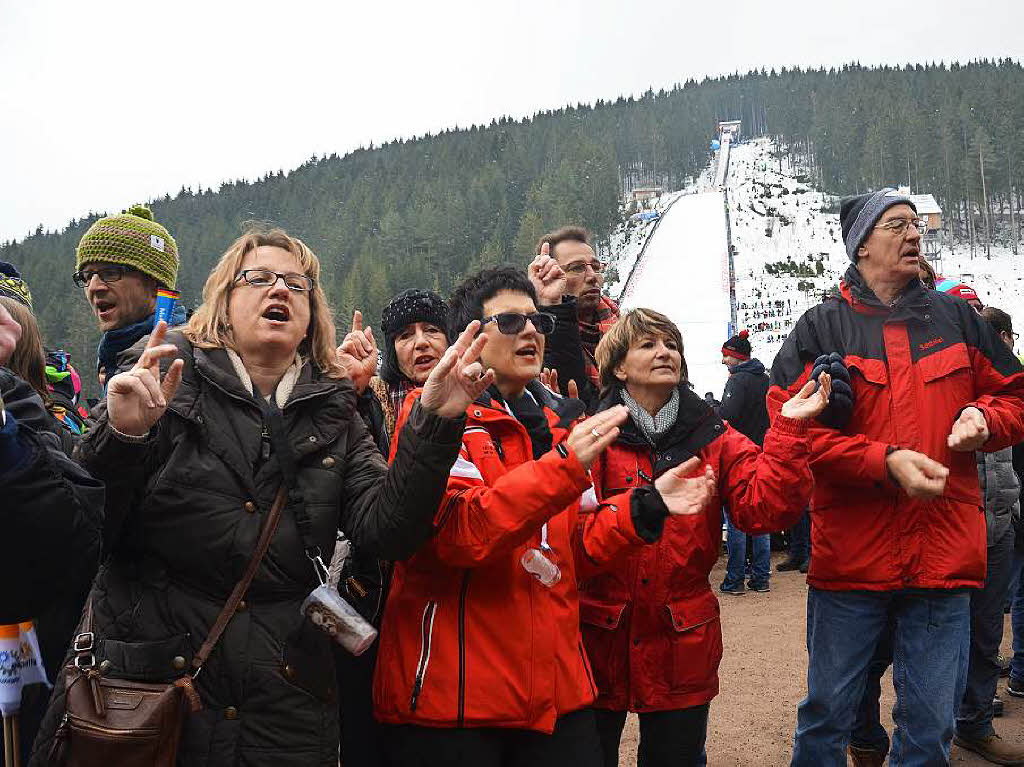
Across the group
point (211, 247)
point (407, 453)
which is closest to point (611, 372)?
point (407, 453)

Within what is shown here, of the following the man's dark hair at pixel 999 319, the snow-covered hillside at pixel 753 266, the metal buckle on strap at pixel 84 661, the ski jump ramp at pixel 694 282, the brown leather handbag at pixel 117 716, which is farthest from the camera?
Answer: the snow-covered hillside at pixel 753 266

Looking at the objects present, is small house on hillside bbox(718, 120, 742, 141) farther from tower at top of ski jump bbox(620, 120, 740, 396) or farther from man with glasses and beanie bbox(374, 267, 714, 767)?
man with glasses and beanie bbox(374, 267, 714, 767)

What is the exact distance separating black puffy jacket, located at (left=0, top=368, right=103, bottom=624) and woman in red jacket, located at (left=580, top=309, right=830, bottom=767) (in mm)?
1671

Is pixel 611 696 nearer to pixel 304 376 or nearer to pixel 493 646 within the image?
pixel 493 646

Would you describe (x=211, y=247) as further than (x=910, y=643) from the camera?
Yes

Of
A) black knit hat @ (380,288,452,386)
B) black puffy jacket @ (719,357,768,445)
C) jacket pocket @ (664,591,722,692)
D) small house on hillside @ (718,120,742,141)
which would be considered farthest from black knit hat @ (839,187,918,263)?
small house on hillside @ (718,120,742,141)

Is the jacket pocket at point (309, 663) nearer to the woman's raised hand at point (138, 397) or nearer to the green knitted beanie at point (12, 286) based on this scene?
the woman's raised hand at point (138, 397)

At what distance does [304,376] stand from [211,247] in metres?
78.3

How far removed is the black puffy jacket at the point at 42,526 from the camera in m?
1.68

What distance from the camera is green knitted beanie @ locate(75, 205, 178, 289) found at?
3666 millimetres

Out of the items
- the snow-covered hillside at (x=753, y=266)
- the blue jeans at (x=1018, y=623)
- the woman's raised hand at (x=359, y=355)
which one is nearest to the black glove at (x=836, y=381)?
the woman's raised hand at (x=359, y=355)

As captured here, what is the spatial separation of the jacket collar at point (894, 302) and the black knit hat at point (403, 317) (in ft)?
6.36

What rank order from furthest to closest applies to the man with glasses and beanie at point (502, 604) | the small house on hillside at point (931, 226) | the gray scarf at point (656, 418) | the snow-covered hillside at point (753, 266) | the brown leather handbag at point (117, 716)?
the small house on hillside at point (931, 226) → the snow-covered hillside at point (753, 266) → the gray scarf at point (656, 418) → the man with glasses and beanie at point (502, 604) → the brown leather handbag at point (117, 716)

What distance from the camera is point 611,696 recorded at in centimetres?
310
